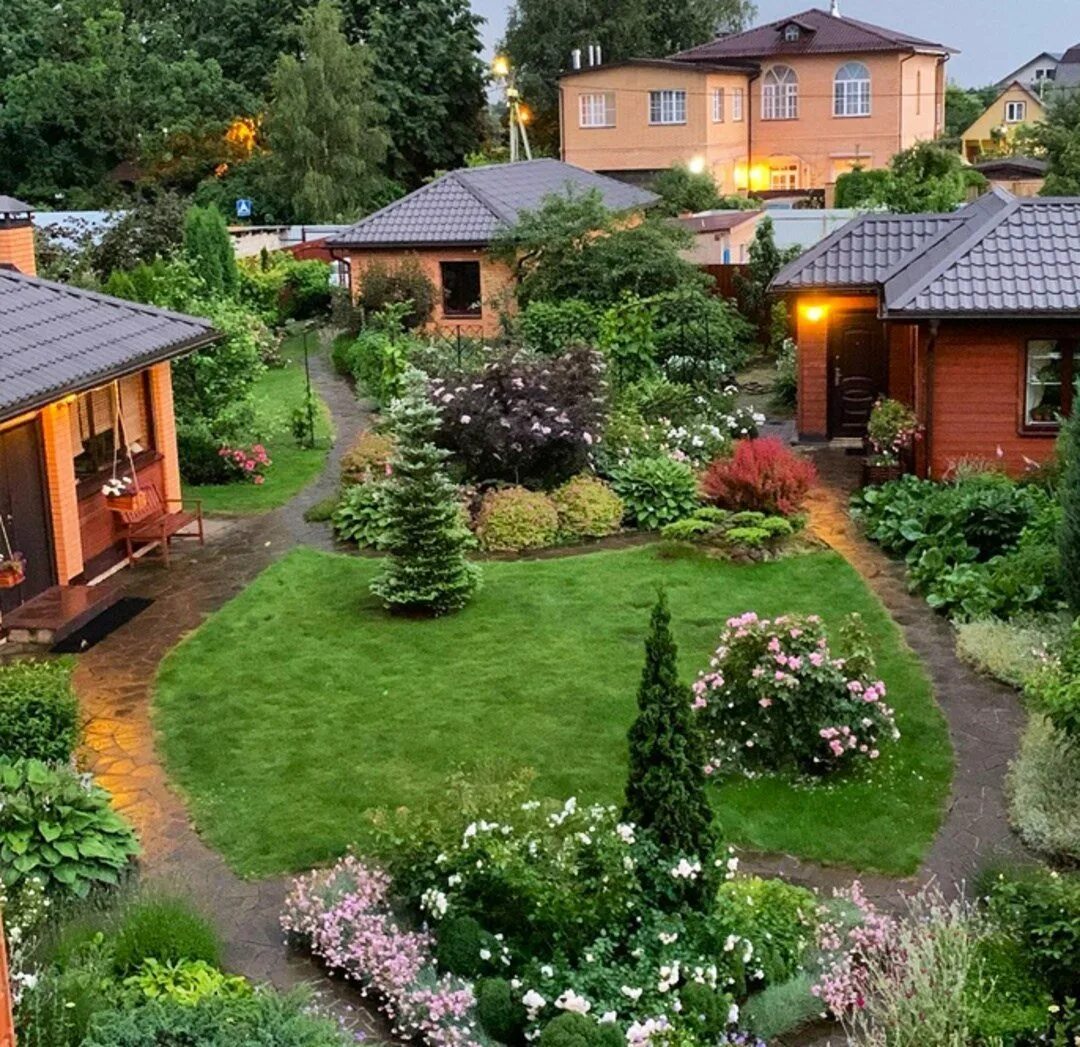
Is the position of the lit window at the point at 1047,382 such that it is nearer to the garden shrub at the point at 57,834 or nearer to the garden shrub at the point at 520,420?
the garden shrub at the point at 520,420

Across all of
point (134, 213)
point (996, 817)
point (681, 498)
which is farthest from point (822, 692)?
point (134, 213)

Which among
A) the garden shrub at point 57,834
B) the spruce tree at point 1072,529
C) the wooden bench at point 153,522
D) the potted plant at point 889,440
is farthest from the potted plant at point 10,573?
the potted plant at point 889,440

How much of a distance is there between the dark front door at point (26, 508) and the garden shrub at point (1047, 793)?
9.80m

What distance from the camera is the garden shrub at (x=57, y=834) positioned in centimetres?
962

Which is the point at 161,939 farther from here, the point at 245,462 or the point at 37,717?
the point at 245,462

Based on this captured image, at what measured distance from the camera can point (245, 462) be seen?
22.3 m

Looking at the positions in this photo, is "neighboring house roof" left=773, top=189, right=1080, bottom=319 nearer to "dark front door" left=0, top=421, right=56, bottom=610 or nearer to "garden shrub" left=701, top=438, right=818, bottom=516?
"garden shrub" left=701, top=438, right=818, bottom=516

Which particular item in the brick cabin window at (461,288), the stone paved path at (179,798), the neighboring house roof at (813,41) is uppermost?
the neighboring house roof at (813,41)

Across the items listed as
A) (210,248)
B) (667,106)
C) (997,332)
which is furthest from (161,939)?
(667,106)

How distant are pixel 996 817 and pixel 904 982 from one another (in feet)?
Result: 9.84

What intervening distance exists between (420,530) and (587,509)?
11.6ft

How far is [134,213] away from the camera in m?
33.5

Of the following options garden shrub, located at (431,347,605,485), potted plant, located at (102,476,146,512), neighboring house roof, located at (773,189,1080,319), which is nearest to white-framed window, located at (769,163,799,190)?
neighboring house roof, located at (773,189,1080,319)

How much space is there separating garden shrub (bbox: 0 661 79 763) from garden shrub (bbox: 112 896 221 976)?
2438mm
